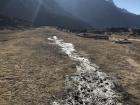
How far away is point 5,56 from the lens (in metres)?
45.3

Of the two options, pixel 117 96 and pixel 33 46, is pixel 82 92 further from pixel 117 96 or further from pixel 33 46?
pixel 33 46

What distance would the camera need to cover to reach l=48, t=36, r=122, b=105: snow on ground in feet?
91.6

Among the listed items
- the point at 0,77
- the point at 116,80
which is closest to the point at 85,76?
the point at 116,80

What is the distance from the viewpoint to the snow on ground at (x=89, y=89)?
27.9m

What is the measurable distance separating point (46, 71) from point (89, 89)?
26.4 feet

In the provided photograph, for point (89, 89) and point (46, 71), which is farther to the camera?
point (46, 71)

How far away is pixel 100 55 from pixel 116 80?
16.3m

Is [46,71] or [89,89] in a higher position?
[46,71]

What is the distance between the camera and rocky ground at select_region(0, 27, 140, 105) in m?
28.7

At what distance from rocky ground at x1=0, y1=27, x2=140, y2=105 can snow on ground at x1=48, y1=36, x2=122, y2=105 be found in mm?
748

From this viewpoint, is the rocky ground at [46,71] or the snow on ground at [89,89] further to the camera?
the rocky ground at [46,71]

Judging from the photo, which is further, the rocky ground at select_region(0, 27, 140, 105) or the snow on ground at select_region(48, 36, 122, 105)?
the rocky ground at select_region(0, 27, 140, 105)

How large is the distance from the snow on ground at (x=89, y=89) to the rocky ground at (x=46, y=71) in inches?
29.4

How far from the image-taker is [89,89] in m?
31.2
